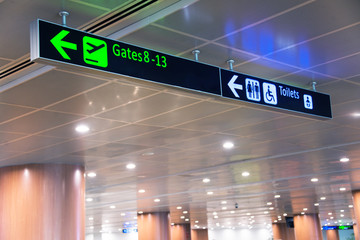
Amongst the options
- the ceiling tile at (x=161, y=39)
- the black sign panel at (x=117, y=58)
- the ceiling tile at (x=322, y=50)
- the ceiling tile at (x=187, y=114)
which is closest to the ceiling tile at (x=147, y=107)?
the ceiling tile at (x=187, y=114)

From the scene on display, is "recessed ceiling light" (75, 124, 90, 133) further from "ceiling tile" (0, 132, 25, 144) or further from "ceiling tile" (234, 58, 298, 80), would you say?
"ceiling tile" (234, 58, 298, 80)

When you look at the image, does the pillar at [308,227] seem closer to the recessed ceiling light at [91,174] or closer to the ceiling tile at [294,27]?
the recessed ceiling light at [91,174]

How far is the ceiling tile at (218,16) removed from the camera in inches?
223

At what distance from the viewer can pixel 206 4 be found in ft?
18.4

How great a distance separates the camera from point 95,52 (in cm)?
491

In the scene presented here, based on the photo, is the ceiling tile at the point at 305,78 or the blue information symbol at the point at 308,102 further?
the ceiling tile at the point at 305,78

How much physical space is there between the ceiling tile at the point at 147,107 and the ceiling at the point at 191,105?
18mm

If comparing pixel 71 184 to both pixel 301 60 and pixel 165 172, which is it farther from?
pixel 301 60

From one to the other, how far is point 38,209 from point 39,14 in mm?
8332

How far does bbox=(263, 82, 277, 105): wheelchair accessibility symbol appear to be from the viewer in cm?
638

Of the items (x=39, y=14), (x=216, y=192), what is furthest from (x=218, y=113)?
(x=216, y=192)

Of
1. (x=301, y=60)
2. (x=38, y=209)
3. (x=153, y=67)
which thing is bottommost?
(x=38, y=209)

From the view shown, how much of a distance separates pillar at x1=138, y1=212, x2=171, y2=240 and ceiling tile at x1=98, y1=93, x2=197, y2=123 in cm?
1851

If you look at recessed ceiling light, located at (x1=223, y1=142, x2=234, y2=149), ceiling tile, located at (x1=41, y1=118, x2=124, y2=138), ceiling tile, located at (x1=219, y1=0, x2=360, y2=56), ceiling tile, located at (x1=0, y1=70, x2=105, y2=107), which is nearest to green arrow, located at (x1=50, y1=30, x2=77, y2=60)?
ceiling tile, located at (x1=219, y1=0, x2=360, y2=56)
